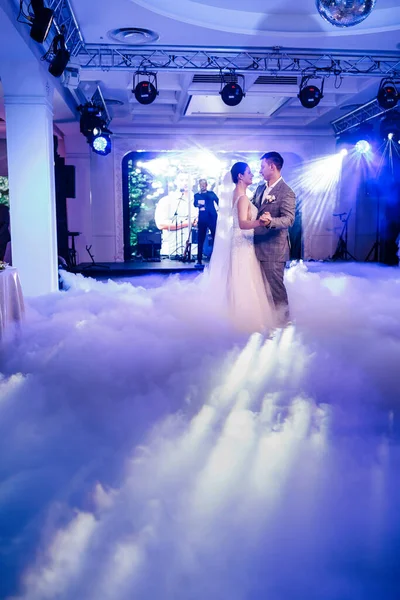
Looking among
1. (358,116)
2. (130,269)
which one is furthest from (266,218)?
(358,116)

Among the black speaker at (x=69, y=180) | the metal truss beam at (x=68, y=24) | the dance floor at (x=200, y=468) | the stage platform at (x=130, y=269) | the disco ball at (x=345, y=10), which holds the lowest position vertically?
the dance floor at (x=200, y=468)

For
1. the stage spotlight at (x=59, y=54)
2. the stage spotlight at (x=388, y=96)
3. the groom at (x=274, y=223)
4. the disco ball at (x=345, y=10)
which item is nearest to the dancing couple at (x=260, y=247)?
the groom at (x=274, y=223)

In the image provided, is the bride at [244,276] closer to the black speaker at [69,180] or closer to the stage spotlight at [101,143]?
the black speaker at [69,180]

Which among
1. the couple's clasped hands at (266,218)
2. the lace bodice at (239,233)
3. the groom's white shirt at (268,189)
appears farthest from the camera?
the lace bodice at (239,233)

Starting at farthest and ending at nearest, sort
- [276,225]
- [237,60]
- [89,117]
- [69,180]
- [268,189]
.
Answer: [69,180] < [89,117] < [237,60] < [268,189] < [276,225]

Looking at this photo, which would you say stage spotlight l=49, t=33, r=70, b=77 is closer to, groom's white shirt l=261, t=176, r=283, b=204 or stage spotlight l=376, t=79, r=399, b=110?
groom's white shirt l=261, t=176, r=283, b=204

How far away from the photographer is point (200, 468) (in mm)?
2332

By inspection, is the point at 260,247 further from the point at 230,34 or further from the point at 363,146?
the point at 363,146

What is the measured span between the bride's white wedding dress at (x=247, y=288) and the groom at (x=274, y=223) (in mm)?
118

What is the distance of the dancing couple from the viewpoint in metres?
4.15

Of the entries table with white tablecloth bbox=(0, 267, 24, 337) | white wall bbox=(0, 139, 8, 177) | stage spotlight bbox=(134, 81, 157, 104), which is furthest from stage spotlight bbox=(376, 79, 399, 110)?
white wall bbox=(0, 139, 8, 177)

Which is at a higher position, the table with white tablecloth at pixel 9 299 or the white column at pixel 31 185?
the white column at pixel 31 185

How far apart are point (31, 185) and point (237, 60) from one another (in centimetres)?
A: 349

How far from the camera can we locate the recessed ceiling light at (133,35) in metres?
6.31
